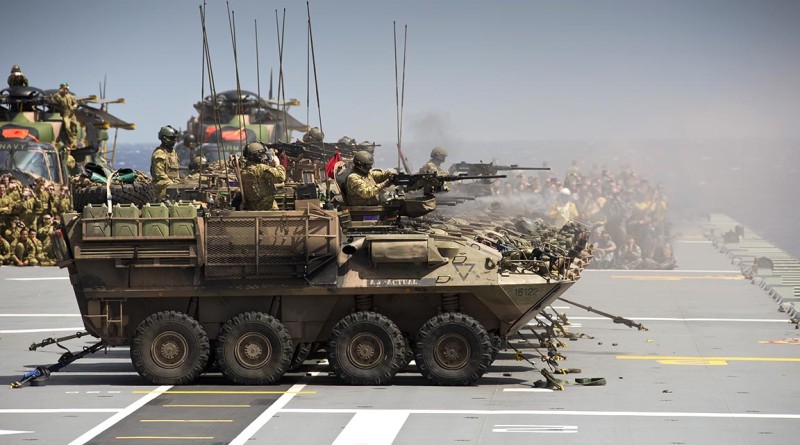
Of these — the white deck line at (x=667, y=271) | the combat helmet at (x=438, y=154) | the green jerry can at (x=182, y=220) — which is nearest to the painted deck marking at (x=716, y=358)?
the green jerry can at (x=182, y=220)

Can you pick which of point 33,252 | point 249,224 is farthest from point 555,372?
point 33,252

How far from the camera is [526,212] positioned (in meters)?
35.5

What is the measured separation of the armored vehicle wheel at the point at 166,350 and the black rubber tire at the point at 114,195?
1844 mm

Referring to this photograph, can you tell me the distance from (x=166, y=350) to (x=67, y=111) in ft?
75.3

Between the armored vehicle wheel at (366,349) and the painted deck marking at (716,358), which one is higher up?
the armored vehicle wheel at (366,349)

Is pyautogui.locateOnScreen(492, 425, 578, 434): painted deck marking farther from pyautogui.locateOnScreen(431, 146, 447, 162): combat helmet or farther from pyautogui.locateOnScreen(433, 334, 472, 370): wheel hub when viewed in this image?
pyautogui.locateOnScreen(431, 146, 447, 162): combat helmet

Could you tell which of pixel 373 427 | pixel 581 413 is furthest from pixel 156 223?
pixel 581 413

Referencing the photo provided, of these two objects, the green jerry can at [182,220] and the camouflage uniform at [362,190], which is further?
the camouflage uniform at [362,190]

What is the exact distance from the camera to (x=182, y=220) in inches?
819

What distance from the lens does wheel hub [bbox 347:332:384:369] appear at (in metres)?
20.6

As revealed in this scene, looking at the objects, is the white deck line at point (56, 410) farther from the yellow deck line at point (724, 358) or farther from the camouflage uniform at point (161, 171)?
the camouflage uniform at point (161, 171)

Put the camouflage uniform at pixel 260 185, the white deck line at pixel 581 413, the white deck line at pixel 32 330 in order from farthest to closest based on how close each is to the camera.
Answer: the white deck line at pixel 32 330, the camouflage uniform at pixel 260 185, the white deck line at pixel 581 413

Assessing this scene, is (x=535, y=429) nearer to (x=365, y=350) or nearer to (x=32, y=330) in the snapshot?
(x=365, y=350)

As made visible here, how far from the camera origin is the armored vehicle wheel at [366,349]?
2053cm
